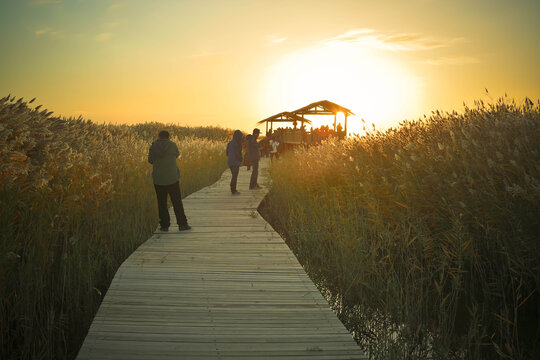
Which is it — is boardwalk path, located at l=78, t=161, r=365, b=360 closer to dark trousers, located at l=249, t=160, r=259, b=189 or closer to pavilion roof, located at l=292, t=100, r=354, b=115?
dark trousers, located at l=249, t=160, r=259, b=189

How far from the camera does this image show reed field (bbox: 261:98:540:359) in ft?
9.96

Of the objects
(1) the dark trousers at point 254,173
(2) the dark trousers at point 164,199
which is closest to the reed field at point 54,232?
(2) the dark trousers at point 164,199

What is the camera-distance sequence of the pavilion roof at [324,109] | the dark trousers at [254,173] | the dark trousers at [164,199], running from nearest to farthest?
the dark trousers at [164,199] < the dark trousers at [254,173] < the pavilion roof at [324,109]

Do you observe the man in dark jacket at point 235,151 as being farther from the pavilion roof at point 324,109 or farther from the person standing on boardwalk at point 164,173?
the pavilion roof at point 324,109

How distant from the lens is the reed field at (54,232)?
3092 millimetres

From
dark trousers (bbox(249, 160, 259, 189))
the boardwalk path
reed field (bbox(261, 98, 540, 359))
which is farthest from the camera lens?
dark trousers (bbox(249, 160, 259, 189))

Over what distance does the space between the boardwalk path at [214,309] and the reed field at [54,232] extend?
1.36 feet

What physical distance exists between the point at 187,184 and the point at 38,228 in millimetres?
8118

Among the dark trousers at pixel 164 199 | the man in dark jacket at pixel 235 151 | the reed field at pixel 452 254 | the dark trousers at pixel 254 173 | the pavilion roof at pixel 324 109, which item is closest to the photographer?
the reed field at pixel 452 254

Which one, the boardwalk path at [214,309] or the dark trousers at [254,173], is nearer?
the boardwalk path at [214,309]

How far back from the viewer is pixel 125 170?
6.99 m

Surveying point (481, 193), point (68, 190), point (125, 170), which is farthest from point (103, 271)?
point (481, 193)

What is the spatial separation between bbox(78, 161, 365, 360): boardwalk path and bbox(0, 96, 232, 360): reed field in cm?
41

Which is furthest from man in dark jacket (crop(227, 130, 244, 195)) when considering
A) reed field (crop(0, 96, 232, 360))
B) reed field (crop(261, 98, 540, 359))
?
reed field (crop(261, 98, 540, 359))
